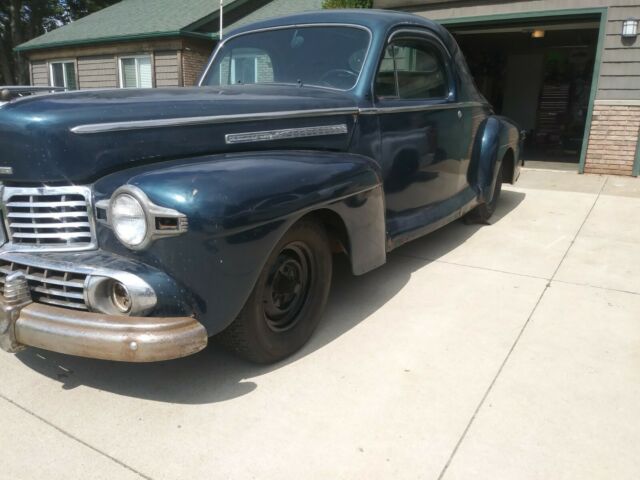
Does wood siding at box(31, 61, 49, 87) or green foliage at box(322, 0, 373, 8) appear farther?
wood siding at box(31, 61, 49, 87)

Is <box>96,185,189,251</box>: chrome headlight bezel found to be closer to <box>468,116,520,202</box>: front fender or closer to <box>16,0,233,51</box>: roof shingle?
<box>468,116,520,202</box>: front fender

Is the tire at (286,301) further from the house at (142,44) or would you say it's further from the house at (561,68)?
the house at (142,44)

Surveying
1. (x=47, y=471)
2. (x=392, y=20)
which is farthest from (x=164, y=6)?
(x=47, y=471)

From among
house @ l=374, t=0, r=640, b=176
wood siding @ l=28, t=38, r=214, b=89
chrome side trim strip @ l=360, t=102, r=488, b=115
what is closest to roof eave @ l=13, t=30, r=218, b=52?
wood siding @ l=28, t=38, r=214, b=89

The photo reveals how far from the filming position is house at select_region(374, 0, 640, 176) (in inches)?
310

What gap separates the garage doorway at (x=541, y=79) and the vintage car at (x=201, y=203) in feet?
29.0

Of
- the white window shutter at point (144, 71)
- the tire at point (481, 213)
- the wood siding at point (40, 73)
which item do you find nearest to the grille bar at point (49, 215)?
the tire at point (481, 213)

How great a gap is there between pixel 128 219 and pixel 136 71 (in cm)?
1351

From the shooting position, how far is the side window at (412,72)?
3.50 metres

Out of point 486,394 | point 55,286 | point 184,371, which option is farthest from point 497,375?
point 55,286

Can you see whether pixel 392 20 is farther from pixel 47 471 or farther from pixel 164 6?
pixel 164 6

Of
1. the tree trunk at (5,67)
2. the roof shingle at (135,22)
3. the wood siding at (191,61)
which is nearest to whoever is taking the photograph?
the wood siding at (191,61)

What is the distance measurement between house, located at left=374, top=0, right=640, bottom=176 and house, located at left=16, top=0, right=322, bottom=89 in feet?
15.0

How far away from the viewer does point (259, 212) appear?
2234mm
